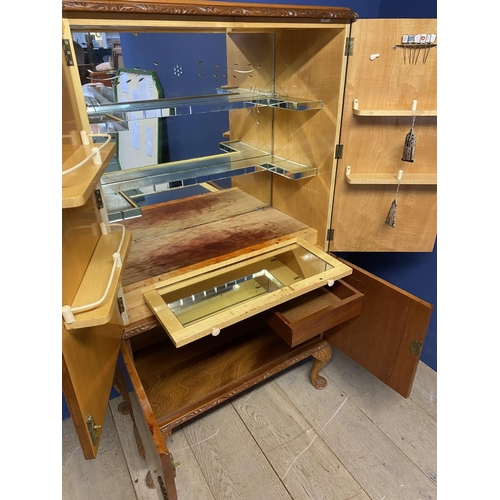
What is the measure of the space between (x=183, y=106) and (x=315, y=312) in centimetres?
82

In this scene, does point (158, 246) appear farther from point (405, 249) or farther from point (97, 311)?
point (405, 249)

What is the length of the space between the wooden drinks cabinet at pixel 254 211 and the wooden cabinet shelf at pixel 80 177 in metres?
0.03

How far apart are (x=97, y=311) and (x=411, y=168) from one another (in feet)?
3.69

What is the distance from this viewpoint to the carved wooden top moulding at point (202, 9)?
2.71 feet

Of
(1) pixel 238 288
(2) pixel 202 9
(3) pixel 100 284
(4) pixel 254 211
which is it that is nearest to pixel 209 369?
(1) pixel 238 288

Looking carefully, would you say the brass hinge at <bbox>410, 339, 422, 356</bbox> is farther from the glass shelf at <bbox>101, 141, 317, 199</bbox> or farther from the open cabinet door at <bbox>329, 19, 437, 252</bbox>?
the glass shelf at <bbox>101, 141, 317, 199</bbox>

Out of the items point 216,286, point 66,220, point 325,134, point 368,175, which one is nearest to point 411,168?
point 368,175

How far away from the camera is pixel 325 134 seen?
4.39ft

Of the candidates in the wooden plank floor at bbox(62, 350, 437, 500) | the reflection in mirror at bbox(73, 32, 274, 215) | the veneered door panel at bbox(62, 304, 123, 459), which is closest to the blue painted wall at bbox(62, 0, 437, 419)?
the reflection in mirror at bbox(73, 32, 274, 215)

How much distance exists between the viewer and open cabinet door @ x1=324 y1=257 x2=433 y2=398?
4.20 feet

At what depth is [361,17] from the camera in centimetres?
171

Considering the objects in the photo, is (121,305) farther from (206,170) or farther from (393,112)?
(393,112)

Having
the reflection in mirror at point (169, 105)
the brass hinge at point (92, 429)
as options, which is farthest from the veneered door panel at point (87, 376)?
the reflection in mirror at point (169, 105)

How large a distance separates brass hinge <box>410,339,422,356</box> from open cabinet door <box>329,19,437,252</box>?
0.38 m
